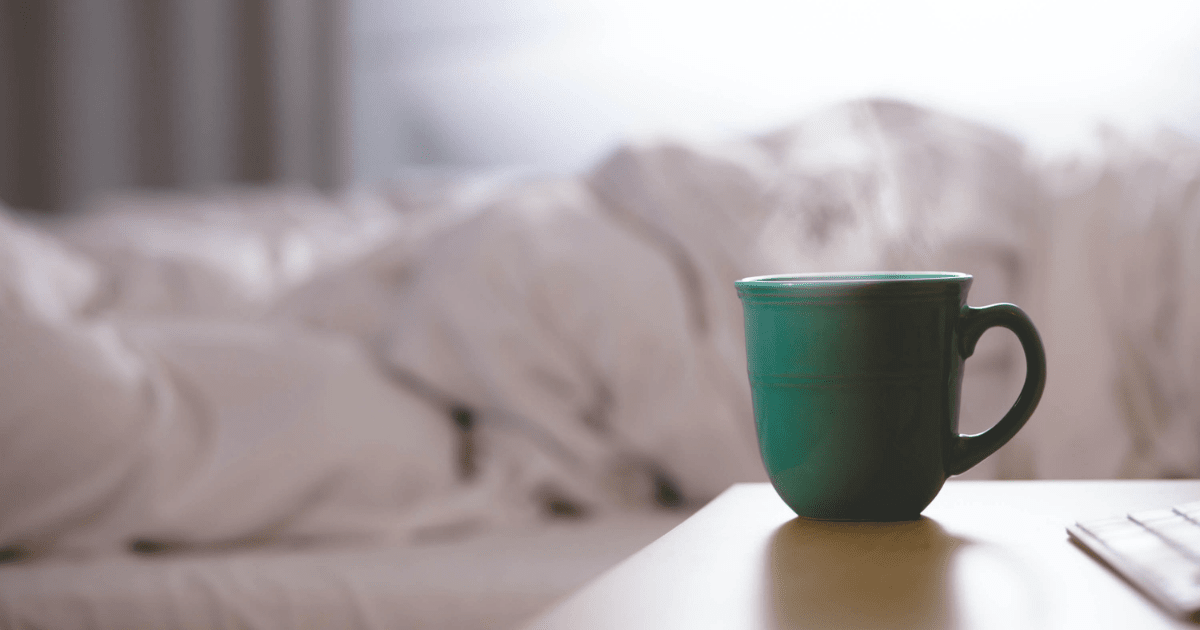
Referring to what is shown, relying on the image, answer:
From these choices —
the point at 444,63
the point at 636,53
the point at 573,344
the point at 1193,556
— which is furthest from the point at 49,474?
the point at 444,63

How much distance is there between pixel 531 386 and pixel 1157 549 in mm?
560

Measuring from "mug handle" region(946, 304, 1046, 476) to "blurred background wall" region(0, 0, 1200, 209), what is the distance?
4.53ft

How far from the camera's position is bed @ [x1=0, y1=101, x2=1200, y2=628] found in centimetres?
65

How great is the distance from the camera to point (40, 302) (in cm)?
90

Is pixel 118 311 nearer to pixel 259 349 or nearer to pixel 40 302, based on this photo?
pixel 40 302

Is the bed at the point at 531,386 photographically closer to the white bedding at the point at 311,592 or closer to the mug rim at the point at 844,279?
the white bedding at the point at 311,592

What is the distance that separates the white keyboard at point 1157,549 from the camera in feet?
0.67

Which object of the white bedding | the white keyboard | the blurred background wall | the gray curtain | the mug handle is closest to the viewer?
the white keyboard

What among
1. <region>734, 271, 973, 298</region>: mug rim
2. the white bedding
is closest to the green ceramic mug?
<region>734, 271, 973, 298</region>: mug rim

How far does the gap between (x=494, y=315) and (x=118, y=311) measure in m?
0.56

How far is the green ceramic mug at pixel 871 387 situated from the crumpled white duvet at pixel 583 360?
422 millimetres

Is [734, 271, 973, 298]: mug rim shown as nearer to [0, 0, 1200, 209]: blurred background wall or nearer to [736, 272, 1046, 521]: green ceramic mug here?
[736, 272, 1046, 521]: green ceramic mug

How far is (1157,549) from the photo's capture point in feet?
0.77

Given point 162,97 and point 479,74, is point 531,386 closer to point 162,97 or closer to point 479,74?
point 479,74
